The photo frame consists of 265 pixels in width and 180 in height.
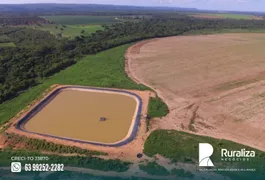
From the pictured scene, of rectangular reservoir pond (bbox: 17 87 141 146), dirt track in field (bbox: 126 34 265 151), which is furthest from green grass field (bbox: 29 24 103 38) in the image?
rectangular reservoir pond (bbox: 17 87 141 146)

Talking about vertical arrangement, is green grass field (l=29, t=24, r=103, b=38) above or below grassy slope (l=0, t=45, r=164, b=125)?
above

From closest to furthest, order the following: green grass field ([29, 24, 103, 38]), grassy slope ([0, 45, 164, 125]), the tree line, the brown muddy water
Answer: the brown muddy water < grassy slope ([0, 45, 164, 125]) < green grass field ([29, 24, 103, 38]) < the tree line

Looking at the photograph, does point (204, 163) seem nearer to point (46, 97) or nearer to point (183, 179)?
point (183, 179)

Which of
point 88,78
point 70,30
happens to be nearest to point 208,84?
point 88,78

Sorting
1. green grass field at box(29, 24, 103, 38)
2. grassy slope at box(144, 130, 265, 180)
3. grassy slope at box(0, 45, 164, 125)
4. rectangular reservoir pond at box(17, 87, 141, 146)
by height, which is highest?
green grass field at box(29, 24, 103, 38)

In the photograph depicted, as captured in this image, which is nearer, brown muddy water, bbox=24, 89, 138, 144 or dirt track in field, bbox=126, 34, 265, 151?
brown muddy water, bbox=24, 89, 138, 144

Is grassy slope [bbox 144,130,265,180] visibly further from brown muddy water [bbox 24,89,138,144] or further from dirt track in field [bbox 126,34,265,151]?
brown muddy water [bbox 24,89,138,144]
